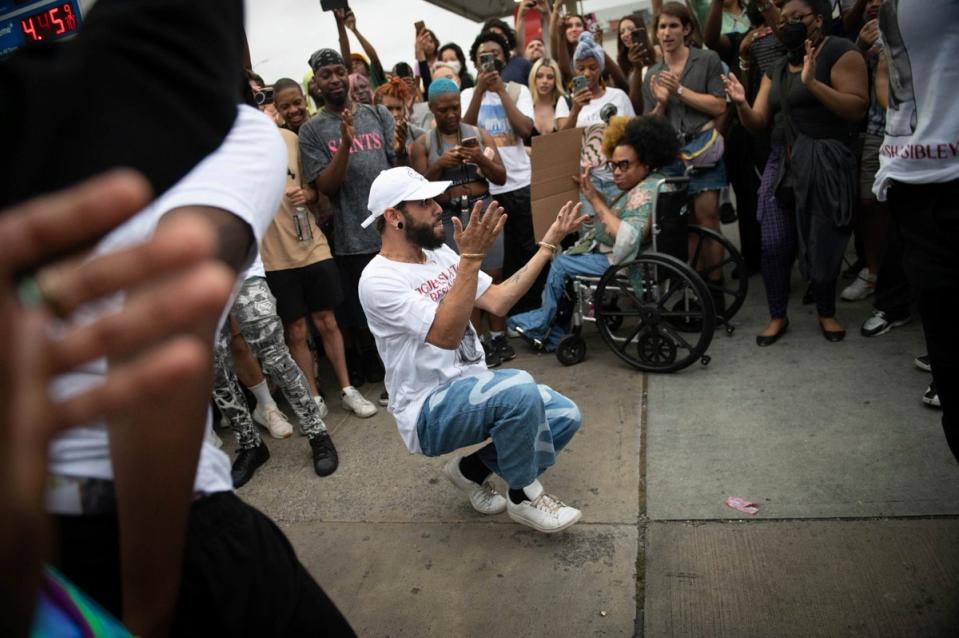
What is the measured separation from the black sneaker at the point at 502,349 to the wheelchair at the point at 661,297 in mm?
385

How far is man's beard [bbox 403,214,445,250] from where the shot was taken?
281 cm

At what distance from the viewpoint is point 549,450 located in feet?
8.52

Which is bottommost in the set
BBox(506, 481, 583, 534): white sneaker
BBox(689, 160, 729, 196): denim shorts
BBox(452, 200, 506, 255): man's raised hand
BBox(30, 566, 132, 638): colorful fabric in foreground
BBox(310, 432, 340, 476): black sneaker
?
BBox(310, 432, 340, 476): black sneaker

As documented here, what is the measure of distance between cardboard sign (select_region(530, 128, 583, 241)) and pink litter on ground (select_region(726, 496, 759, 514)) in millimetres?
2201

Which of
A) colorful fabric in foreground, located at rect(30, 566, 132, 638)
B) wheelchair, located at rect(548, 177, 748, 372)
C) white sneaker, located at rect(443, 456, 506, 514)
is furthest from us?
wheelchair, located at rect(548, 177, 748, 372)

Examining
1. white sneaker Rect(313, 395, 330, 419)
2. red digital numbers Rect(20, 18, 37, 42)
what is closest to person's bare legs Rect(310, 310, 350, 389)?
white sneaker Rect(313, 395, 330, 419)

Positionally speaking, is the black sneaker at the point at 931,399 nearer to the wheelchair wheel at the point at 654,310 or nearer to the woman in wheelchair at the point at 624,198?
the wheelchair wheel at the point at 654,310

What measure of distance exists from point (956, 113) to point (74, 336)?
7.78 feet

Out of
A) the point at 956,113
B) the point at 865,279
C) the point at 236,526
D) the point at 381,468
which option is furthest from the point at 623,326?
the point at 236,526

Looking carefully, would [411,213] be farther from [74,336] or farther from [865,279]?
[865,279]

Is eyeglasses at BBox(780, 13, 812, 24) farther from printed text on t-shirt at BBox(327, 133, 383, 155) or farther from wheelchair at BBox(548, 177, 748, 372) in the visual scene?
printed text on t-shirt at BBox(327, 133, 383, 155)

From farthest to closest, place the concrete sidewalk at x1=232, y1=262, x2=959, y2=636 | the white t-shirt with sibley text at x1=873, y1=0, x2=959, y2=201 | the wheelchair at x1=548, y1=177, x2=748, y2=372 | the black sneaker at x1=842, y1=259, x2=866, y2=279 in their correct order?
the black sneaker at x1=842, y1=259, x2=866, y2=279
the wheelchair at x1=548, y1=177, x2=748, y2=372
the concrete sidewalk at x1=232, y1=262, x2=959, y2=636
the white t-shirt with sibley text at x1=873, y1=0, x2=959, y2=201

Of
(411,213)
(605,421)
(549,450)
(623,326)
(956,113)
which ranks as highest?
(956,113)

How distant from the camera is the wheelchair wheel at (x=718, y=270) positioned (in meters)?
4.56
